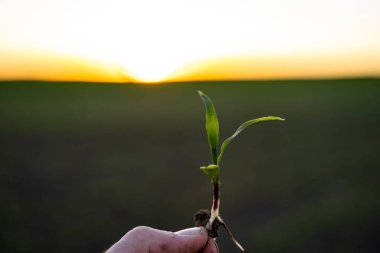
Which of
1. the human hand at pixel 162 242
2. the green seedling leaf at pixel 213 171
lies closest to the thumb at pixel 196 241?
the human hand at pixel 162 242

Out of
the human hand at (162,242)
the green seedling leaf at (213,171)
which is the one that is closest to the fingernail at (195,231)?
the human hand at (162,242)

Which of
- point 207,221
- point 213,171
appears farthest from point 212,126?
point 207,221

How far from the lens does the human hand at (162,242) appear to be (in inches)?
47.5

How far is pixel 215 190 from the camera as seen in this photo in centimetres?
136

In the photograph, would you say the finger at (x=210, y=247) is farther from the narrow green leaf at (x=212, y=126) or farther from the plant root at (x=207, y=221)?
the narrow green leaf at (x=212, y=126)

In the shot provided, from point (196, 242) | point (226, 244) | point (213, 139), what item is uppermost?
point (213, 139)

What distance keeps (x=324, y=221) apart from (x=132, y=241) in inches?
151

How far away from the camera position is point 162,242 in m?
1.24

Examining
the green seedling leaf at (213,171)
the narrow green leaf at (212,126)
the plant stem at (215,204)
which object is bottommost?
the plant stem at (215,204)

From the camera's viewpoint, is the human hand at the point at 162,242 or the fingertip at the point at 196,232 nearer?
the human hand at the point at 162,242

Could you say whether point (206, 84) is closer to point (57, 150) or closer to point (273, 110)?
point (273, 110)

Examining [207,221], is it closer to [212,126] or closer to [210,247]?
[210,247]

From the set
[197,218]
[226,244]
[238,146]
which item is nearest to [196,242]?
[197,218]

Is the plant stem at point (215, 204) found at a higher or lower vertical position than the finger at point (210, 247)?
higher
